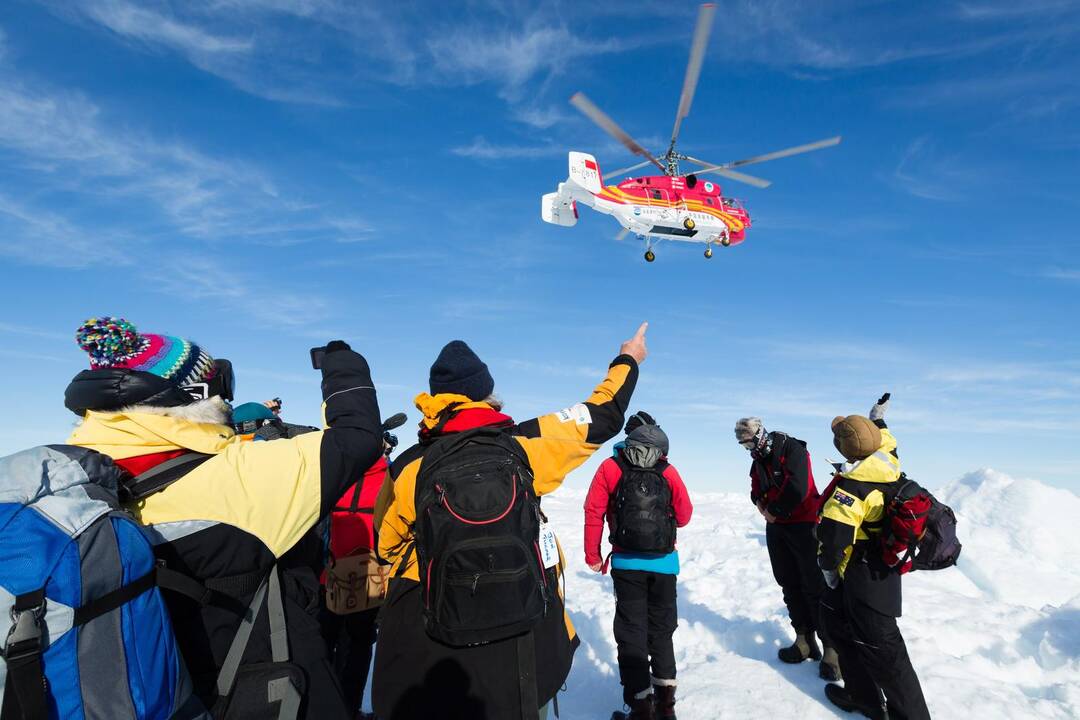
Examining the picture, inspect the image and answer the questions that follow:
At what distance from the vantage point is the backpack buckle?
135 centimetres

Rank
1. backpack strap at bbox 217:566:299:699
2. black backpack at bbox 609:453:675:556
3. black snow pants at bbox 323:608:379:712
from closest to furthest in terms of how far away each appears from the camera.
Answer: backpack strap at bbox 217:566:299:699
black snow pants at bbox 323:608:379:712
black backpack at bbox 609:453:675:556

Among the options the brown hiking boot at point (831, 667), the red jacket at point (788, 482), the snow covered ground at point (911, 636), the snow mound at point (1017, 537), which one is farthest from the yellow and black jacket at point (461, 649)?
the snow mound at point (1017, 537)

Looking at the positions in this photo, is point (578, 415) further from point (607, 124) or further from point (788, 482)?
point (607, 124)

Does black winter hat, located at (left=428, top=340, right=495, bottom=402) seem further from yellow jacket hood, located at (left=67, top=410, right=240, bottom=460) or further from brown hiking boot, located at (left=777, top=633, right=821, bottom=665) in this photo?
brown hiking boot, located at (left=777, top=633, right=821, bottom=665)

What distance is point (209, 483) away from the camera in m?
1.86

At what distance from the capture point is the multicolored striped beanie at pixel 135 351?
6.60ft

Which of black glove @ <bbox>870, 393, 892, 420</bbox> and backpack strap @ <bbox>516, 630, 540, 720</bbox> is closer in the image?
backpack strap @ <bbox>516, 630, 540, 720</bbox>

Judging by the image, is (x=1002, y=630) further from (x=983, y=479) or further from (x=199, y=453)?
(x=983, y=479)

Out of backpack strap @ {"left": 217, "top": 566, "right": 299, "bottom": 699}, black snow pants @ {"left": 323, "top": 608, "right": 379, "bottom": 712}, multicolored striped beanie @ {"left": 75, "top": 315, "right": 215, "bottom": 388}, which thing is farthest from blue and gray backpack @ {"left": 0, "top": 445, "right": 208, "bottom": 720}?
black snow pants @ {"left": 323, "top": 608, "right": 379, "bottom": 712}

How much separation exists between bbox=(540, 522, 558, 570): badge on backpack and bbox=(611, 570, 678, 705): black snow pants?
8.06 feet

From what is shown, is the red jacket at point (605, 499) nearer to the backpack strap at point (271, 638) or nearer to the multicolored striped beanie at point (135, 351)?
the backpack strap at point (271, 638)

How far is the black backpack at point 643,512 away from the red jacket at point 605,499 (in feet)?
0.24

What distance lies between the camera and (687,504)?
5.38 m

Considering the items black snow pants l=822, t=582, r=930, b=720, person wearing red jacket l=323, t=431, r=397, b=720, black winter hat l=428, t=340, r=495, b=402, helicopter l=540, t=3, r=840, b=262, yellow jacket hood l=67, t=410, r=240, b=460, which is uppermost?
helicopter l=540, t=3, r=840, b=262
